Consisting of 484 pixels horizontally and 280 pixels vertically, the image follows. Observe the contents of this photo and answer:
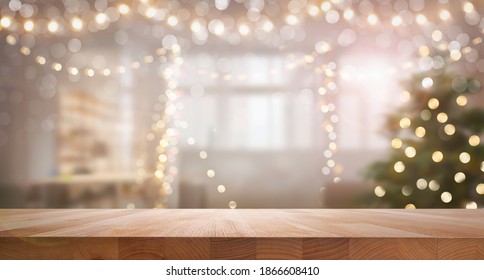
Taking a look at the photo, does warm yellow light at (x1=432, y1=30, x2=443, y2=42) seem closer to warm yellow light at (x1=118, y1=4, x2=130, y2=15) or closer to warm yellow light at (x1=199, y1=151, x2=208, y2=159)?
warm yellow light at (x1=199, y1=151, x2=208, y2=159)

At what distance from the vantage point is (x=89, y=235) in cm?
56

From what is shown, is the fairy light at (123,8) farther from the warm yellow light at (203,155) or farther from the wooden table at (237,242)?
the wooden table at (237,242)

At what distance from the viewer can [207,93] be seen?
4141 mm

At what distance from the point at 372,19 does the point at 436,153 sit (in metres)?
1.66

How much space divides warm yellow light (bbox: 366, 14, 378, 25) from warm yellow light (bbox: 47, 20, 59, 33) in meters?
2.57

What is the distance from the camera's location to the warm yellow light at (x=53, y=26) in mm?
3542

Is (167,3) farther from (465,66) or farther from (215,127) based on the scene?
(465,66)

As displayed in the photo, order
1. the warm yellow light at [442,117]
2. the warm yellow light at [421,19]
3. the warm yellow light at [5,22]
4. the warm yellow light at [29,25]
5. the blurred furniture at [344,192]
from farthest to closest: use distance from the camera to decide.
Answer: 1. the warm yellow light at [421,19]
2. the warm yellow light at [29,25]
3. the warm yellow light at [5,22]
4. the blurred furniture at [344,192]
5. the warm yellow light at [442,117]

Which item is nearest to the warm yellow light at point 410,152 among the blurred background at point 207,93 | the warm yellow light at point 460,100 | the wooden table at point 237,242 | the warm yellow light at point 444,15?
the warm yellow light at point 460,100

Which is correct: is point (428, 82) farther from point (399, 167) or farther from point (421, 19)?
point (421, 19)

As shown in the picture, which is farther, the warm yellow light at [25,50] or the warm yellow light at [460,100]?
the warm yellow light at [25,50]

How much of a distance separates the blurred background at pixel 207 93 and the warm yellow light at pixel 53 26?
0.02 m

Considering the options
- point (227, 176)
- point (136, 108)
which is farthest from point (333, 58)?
point (136, 108)
